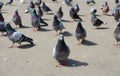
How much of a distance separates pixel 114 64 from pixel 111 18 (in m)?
6.99

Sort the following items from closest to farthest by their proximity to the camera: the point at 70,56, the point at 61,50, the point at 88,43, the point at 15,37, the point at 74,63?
the point at 61,50 → the point at 74,63 → the point at 70,56 → the point at 15,37 → the point at 88,43

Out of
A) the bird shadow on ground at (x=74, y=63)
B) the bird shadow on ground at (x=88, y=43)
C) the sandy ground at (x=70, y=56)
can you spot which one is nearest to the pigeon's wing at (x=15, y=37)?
the sandy ground at (x=70, y=56)

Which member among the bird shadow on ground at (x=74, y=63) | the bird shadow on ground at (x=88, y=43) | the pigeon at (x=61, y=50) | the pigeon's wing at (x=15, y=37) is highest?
the pigeon at (x=61, y=50)

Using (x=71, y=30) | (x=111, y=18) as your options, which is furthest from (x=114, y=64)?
(x=111, y=18)

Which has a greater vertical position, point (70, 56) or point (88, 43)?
point (70, 56)

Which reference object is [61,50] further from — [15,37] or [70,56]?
[15,37]

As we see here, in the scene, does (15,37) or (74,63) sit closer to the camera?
(74,63)

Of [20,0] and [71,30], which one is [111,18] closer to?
[71,30]

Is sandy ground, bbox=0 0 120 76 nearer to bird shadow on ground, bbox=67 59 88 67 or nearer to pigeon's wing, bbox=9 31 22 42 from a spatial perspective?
bird shadow on ground, bbox=67 59 88 67

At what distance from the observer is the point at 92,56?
10.3m

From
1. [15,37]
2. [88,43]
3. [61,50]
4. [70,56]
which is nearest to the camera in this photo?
[61,50]

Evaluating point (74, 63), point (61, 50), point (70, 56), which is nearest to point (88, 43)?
point (70, 56)

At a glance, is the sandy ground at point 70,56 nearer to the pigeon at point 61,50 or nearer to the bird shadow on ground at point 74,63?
the bird shadow on ground at point 74,63

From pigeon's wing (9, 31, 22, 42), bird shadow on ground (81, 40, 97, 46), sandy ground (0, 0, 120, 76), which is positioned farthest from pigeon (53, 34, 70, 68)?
bird shadow on ground (81, 40, 97, 46)
